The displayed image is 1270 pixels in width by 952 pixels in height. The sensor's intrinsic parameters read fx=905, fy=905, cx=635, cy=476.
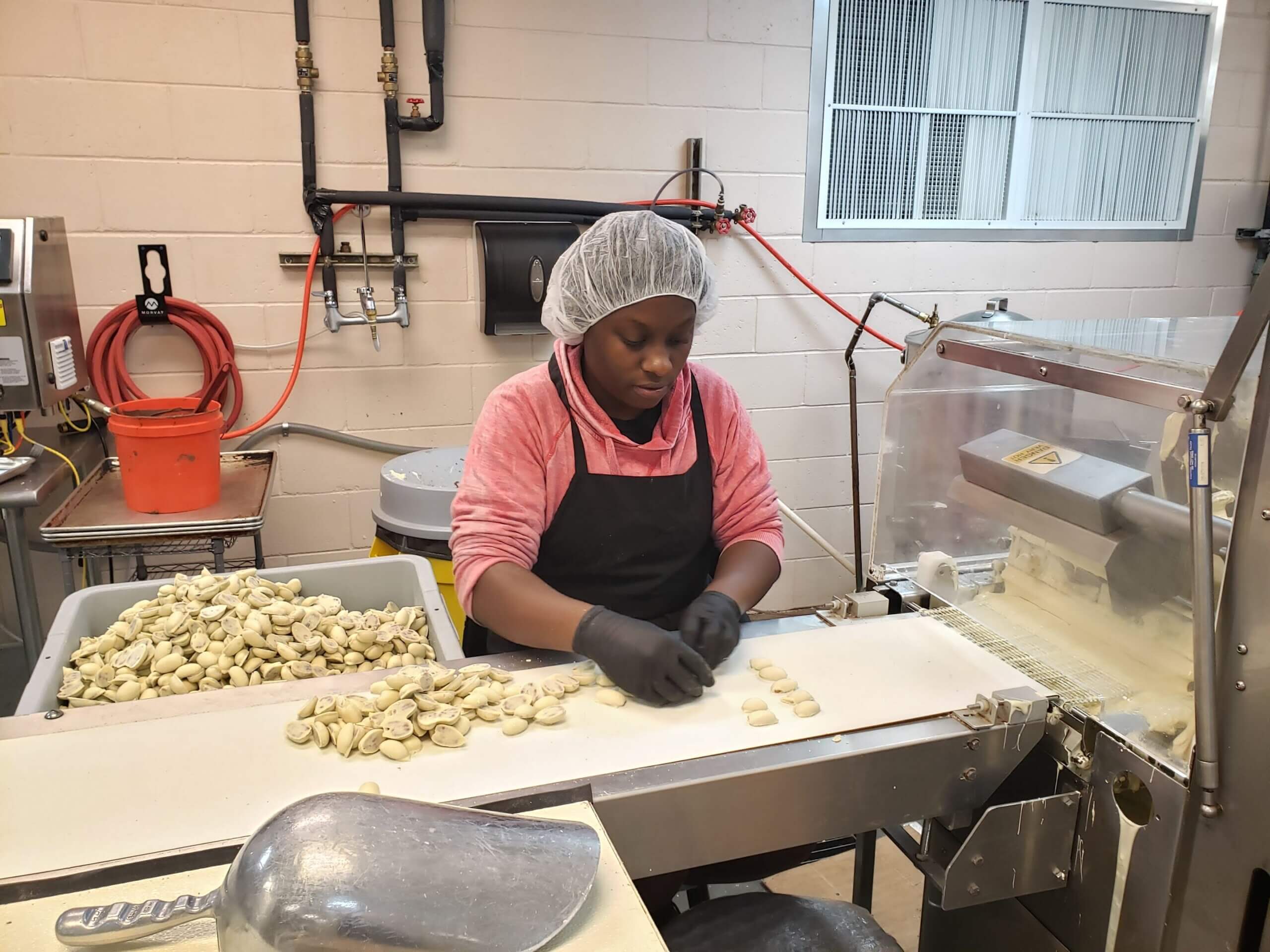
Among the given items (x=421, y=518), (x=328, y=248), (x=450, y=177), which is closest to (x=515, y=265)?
(x=450, y=177)

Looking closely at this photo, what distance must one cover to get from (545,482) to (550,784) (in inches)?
23.4

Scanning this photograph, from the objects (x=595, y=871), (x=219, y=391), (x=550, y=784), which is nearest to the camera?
(x=595, y=871)

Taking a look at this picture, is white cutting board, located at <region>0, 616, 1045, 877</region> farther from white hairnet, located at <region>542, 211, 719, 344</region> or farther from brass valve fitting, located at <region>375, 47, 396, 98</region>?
brass valve fitting, located at <region>375, 47, 396, 98</region>

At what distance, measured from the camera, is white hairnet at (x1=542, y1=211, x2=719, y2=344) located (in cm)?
137

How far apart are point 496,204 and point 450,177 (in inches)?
5.9

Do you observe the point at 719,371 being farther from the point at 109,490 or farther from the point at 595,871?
the point at 595,871

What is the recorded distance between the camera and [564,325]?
1438mm

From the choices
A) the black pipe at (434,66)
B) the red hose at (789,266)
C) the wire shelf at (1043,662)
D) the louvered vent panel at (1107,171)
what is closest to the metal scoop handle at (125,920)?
the wire shelf at (1043,662)

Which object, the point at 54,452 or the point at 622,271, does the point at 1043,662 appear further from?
the point at 54,452

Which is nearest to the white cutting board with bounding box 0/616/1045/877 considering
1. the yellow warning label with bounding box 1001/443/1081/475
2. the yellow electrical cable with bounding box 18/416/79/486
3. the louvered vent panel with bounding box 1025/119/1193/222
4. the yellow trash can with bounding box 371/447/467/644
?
the yellow warning label with bounding box 1001/443/1081/475

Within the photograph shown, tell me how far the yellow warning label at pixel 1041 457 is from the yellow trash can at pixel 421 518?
1.30m

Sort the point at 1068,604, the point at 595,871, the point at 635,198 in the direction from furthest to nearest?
the point at 635,198, the point at 1068,604, the point at 595,871

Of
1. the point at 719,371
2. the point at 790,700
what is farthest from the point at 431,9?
the point at 790,700

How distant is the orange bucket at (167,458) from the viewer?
199cm
